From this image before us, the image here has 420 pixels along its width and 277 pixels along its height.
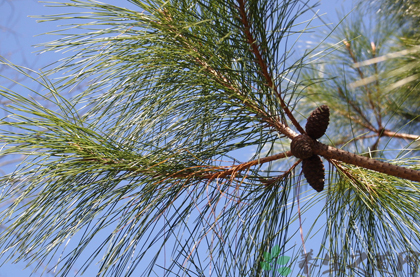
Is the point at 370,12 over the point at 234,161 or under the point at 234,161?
over

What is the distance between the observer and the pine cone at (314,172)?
750 mm

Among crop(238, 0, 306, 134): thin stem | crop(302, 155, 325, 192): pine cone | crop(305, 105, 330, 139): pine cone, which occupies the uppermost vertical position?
crop(238, 0, 306, 134): thin stem

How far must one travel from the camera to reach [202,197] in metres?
0.79

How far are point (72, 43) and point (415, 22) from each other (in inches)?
63.6

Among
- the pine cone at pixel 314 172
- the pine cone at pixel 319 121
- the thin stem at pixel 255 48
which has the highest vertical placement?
the thin stem at pixel 255 48

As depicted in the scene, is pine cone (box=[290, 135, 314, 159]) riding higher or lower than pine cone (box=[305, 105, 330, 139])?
lower

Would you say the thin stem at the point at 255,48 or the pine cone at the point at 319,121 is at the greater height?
the thin stem at the point at 255,48

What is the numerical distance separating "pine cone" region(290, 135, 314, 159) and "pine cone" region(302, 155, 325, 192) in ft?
0.07

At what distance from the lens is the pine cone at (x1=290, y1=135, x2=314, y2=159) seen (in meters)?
0.74

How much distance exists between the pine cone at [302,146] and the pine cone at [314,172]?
0.02 m

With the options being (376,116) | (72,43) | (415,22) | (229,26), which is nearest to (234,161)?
(229,26)

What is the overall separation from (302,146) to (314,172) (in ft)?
0.16

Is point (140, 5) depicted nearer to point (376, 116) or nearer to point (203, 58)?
point (203, 58)

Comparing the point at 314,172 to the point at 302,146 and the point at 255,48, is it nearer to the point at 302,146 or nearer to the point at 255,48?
the point at 302,146
